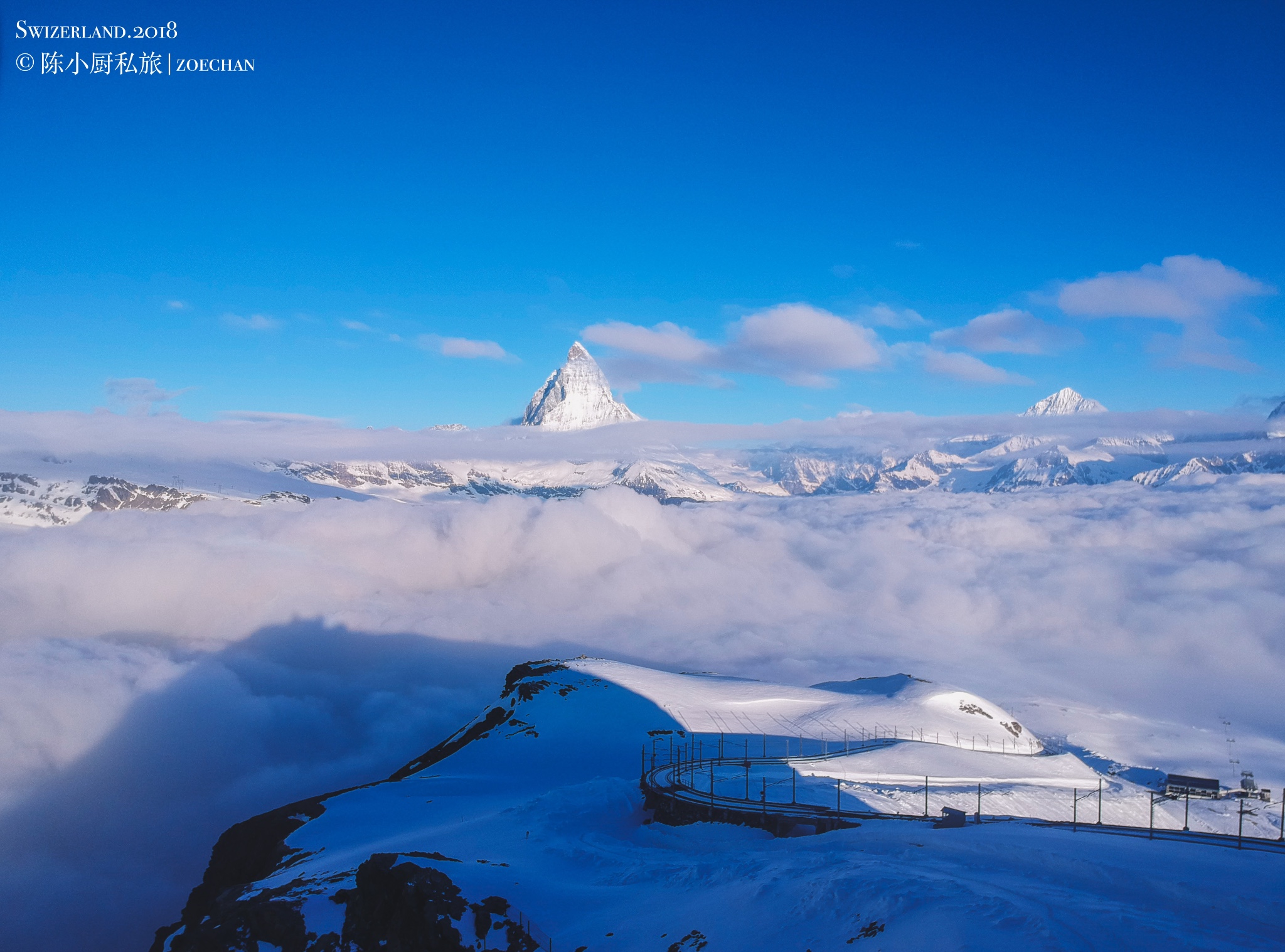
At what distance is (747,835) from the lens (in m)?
62.3

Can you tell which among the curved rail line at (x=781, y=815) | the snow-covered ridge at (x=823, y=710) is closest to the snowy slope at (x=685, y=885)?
the curved rail line at (x=781, y=815)

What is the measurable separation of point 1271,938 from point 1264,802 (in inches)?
5759

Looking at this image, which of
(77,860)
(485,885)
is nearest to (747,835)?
(485,885)

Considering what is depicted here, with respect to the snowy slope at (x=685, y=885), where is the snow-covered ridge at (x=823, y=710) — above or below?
below

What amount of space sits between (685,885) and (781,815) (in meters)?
18.5

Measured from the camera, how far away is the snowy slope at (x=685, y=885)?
31.5m

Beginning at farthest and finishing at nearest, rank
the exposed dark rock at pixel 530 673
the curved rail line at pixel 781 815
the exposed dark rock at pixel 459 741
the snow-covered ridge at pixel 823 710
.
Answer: the exposed dark rock at pixel 530 673
the snow-covered ridge at pixel 823 710
the exposed dark rock at pixel 459 741
the curved rail line at pixel 781 815

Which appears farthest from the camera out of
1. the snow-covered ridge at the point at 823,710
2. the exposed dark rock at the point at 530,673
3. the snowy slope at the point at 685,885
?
Answer: the exposed dark rock at the point at 530,673

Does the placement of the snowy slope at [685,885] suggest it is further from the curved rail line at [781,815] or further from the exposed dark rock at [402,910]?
the curved rail line at [781,815]

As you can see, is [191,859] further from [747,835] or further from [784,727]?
[747,835]

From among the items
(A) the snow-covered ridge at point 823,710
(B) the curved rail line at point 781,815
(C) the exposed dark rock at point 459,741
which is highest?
(B) the curved rail line at point 781,815

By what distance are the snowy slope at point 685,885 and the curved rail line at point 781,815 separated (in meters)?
1.89

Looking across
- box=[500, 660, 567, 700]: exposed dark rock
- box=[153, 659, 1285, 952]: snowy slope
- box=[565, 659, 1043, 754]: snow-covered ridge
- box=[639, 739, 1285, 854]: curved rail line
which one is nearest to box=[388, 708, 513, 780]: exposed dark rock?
box=[500, 660, 567, 700]: exposed dark rock

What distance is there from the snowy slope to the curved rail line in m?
1.89
